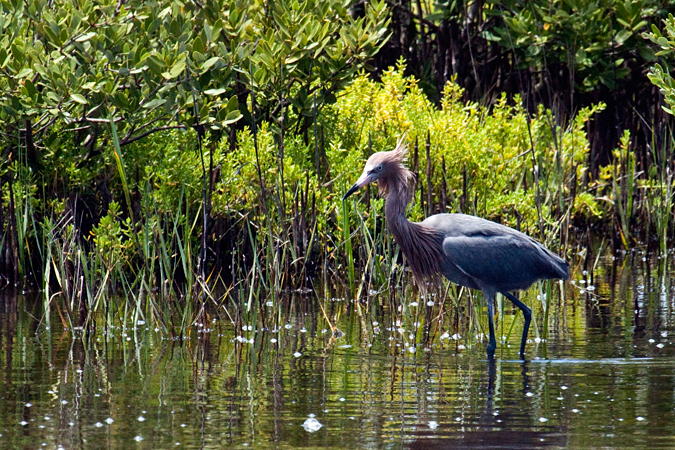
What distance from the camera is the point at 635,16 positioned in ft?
36.8

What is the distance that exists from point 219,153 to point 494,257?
3.14 metres

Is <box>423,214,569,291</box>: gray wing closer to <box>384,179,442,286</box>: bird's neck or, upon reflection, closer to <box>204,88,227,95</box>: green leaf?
<box>384,179,442,286</box>: bird's neck

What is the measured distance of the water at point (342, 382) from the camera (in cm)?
458

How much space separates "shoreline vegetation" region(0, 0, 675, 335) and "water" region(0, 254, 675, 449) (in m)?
0.37

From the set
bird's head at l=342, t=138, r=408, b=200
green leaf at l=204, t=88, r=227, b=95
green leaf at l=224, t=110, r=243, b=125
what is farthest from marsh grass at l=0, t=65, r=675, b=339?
green leaf at l=204, t=88, r=227, b=95

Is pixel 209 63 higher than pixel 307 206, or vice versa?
pixel 209 63

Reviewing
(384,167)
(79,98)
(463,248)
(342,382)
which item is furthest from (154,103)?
(342,382)

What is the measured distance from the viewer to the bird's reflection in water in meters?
4.42

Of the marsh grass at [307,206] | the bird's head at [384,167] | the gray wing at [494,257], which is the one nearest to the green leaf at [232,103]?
the marsh grass at [307,206]

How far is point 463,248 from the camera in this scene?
23.1 ft

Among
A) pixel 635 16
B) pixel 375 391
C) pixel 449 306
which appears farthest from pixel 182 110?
pixel 635 16

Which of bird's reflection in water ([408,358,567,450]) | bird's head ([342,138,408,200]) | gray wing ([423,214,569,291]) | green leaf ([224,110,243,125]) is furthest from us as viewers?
green leaf ([224,110,243,125])

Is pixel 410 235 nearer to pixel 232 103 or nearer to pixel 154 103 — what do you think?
pixel 232 103

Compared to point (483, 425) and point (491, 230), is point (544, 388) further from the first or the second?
point (491, 230)
